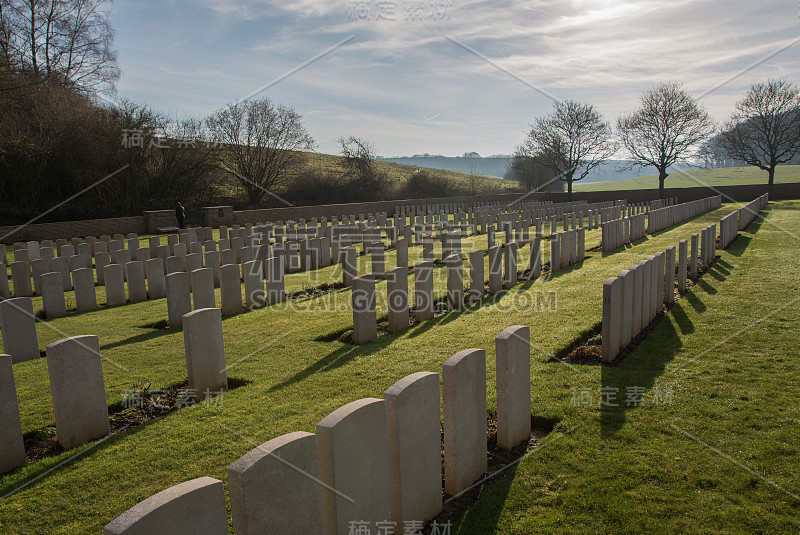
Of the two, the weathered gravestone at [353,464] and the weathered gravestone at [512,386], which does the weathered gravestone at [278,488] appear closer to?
the weathered gravestone at [353,464]

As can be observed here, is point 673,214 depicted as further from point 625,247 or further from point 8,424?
point 8,424

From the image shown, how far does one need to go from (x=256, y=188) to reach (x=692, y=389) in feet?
103

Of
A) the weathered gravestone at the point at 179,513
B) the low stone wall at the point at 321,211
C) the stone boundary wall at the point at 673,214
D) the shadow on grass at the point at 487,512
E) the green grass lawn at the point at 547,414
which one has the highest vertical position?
the low stone wall at the point at 321,211

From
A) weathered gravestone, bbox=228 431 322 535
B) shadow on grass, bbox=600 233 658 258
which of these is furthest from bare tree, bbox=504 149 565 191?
weathered gravestone, bbox=228 431 322 535

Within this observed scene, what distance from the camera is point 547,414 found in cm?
393

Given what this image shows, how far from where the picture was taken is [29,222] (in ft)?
68.9

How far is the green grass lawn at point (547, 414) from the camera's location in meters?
2.85

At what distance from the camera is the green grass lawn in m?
2.85

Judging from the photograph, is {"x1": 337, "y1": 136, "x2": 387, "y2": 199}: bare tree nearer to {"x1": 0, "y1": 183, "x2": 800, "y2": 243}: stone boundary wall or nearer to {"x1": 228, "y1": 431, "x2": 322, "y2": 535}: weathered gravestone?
{"x1": 0, "y1": 183, "x2": 800, "y2": 243}: stone boundary wall

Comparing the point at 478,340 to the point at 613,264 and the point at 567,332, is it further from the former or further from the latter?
the point at 613,264

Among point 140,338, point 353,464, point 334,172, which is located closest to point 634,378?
point 353,464
